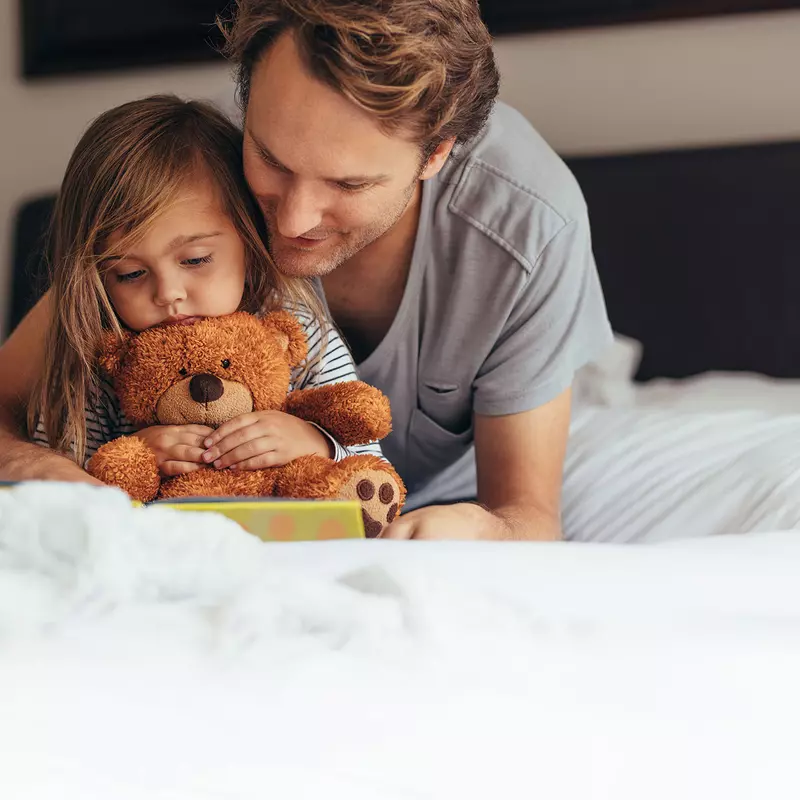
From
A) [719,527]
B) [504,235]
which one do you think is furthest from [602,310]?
[719,527]

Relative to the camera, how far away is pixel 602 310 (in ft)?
4.32

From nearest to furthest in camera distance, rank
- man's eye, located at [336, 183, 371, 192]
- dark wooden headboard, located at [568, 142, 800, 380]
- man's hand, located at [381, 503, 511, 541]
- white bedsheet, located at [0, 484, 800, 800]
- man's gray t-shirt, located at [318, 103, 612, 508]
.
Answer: white bedsheet, located at [0, 484, 800, 800]
man's hand, located at [381, 503, 511, 541]
man's eye, located at [336, 183, 371, 192]
man's gray t-shirt, located at [318, 103, 612, 508]
dark wooden headboard, located at [568, 142, 800, 380]

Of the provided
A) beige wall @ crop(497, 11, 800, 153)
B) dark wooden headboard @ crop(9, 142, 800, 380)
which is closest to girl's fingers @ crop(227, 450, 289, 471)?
dark wooden headboard @ crop(9, 142, 800, 380)

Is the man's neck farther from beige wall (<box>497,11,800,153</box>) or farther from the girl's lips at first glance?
beige wall (<box>497,11,800,153</box>)

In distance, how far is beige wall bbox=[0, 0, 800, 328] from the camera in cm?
196

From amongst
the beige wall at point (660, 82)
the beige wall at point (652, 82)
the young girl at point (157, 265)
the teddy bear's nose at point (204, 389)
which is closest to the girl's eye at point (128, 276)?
the young girl at point (157, 265)

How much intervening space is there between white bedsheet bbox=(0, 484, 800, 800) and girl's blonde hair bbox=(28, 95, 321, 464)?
47 cm

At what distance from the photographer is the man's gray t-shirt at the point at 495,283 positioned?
1.19 meters

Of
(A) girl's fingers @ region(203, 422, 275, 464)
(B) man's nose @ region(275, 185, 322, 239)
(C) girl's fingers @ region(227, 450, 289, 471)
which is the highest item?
(B) man's nose @ region(275, 185, 322, 239)

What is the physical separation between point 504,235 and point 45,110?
1584 mm

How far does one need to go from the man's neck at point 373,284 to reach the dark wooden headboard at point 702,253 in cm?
84

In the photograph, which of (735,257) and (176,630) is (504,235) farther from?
(735,257)

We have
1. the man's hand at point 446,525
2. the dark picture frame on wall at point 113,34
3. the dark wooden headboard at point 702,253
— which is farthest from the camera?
the dark picture frame on wall at point 113,34

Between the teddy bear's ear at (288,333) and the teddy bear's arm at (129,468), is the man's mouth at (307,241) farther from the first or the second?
the teddy bear's arm at (129,468)
